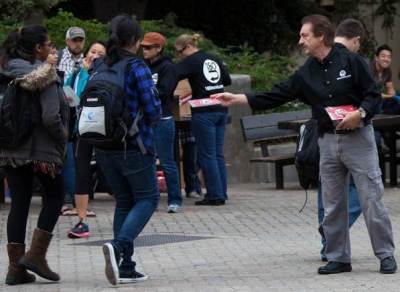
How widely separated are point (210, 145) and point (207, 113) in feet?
1.20

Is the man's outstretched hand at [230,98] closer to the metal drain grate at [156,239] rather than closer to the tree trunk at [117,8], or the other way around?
the metal drain grate at [156,239]

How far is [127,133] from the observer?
8.26m

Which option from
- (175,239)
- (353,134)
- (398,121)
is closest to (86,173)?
(175,239)

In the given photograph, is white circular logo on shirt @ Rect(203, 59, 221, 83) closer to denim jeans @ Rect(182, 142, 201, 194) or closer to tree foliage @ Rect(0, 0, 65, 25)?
denim jeans @ Rect(182, 142, 201, 194)

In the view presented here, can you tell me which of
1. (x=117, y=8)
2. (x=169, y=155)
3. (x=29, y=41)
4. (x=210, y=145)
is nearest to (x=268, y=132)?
(x=210, y=145)

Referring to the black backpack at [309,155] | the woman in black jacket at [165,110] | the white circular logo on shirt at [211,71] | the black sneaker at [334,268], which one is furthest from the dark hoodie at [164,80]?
the black sneaker at [334,268]

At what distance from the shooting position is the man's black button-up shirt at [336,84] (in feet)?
28.0

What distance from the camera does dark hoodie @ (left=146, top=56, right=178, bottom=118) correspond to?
42.1 ft

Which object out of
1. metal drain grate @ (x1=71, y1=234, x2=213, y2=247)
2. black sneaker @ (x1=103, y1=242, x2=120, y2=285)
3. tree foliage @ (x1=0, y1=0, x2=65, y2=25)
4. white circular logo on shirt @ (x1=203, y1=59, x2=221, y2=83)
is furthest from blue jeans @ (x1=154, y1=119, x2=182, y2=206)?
black sneaker @ (x1=103, y1=242, x2=120, y2=285)

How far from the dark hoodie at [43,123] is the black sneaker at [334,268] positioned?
1.93m

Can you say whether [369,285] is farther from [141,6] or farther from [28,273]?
[141,6]

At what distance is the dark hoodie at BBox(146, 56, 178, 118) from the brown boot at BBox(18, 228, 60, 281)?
14.3 feet

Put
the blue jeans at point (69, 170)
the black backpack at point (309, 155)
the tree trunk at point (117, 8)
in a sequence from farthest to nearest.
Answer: the tree trunk at point (117, 8) → the blue jeans at point (69, 170) → the black backpack at point (309, 155)

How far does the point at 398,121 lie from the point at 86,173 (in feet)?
16.6
